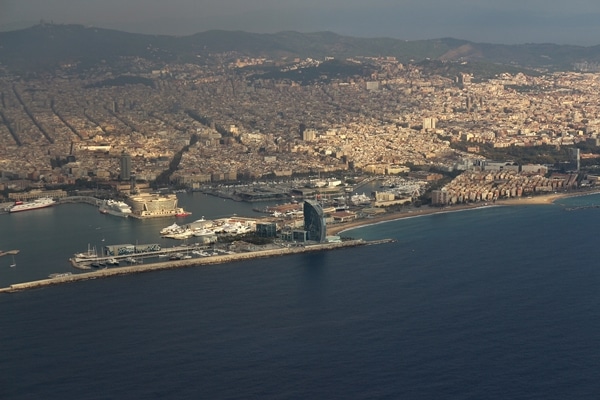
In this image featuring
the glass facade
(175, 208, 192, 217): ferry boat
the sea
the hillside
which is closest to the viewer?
the sea

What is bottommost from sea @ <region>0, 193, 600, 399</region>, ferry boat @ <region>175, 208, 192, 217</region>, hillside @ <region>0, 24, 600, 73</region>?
sea @ <region>0, 193, 600, 399</region>

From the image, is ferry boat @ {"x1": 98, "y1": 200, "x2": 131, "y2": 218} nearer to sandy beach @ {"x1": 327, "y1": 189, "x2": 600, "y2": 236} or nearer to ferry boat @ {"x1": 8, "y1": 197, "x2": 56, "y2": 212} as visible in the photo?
ferry boat @ {"x1": 8, "y1": 197, "x2": 56, "y2": 212}

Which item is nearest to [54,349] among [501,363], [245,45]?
[501,363]

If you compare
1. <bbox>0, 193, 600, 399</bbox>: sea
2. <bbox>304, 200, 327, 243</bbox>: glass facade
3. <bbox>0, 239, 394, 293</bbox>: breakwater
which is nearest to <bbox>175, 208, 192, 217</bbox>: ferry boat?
<bbox>0, 193, 600, 399</bbox>: sea

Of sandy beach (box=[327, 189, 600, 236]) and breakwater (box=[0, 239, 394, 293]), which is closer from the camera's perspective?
breakwater (box=[0, 239, 394, 293])

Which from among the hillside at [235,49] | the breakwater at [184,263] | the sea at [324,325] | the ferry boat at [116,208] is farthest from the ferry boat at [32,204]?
the hillside at [235,49]

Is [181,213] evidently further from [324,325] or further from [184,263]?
[324,325]

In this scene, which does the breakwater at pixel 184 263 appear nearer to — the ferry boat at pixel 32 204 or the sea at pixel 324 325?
the sea at pixel 324 325
